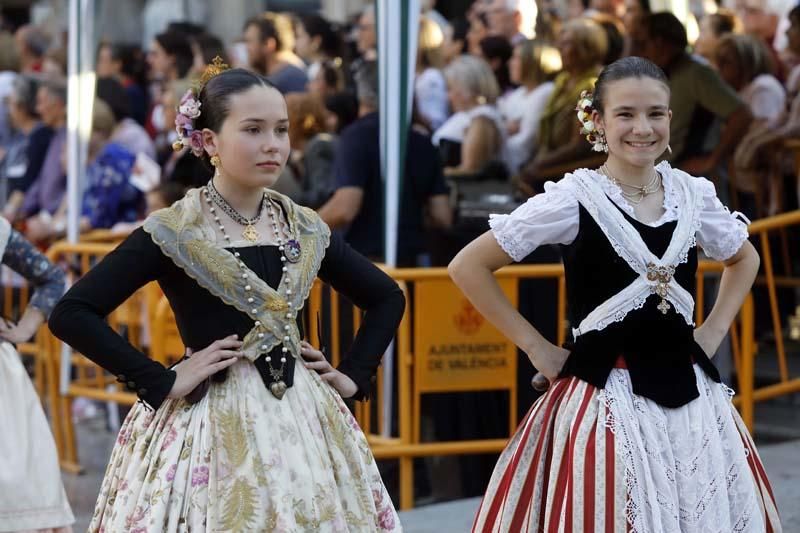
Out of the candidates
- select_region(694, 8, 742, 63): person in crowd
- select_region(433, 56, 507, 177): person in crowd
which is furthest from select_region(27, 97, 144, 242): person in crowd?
select_region(694, 8, 742, 63): person in crowd

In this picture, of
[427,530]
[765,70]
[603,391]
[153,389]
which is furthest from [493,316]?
[765,70]

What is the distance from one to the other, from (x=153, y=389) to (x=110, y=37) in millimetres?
10609

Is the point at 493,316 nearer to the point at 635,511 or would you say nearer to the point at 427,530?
the point at 635,511

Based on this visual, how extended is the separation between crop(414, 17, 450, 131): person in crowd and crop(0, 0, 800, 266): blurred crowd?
0.04ft

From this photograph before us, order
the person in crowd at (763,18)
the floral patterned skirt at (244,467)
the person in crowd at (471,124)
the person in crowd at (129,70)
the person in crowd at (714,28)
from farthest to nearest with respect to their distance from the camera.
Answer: the person in crowd at (129,70)
the person in crowd at (763,18)
the person in crowd at (714,28)
the person in crowd at (471,124)
the floral patterned skirt at (244,467)

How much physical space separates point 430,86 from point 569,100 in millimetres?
1380

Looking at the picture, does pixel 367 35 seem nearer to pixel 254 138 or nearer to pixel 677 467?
pixel 254 138

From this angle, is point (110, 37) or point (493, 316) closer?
point (493, 316)

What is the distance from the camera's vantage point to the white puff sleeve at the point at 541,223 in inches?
162

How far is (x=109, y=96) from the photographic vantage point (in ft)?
36.3

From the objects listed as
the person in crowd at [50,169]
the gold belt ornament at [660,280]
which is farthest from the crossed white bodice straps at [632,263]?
the person in crowd at [50,169]

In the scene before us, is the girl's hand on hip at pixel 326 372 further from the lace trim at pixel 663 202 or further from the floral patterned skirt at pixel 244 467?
the lace trim at pixel 663 202

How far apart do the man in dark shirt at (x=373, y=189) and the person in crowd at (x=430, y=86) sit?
1673 mm

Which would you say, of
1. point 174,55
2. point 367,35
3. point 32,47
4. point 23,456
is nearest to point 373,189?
point 367,35
